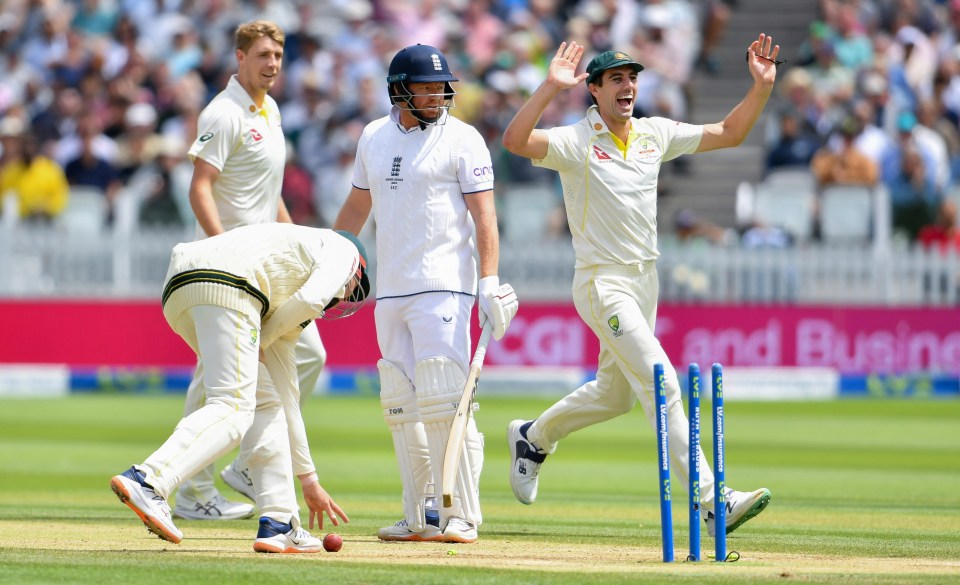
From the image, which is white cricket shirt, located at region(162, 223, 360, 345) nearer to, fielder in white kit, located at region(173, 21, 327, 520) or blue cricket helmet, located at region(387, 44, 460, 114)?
blue cricket helmet, located at region(387, 44, 460, 114)

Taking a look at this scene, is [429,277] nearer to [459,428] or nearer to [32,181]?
[459,428]

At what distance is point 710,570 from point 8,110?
16.0 metres

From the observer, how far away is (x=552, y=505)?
8977 mm

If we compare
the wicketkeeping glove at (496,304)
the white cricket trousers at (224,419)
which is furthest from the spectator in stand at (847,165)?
the white cricket trousers at (224,419)

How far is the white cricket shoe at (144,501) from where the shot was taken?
5.92 m

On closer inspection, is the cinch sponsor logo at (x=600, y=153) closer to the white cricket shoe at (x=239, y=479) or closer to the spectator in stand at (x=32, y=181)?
the white cricket shoe at (x=239, y=479)

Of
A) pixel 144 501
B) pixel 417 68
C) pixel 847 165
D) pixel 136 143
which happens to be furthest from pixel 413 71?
pixel 136 143

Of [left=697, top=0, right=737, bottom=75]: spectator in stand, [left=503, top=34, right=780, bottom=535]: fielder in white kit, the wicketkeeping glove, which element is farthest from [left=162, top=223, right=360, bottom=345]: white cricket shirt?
[left=697, top=0, right=737, bottom=75]: spectator in stand

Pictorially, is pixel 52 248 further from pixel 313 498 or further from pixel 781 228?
pixel 313 498

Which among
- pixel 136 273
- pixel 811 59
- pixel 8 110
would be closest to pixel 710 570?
pixel 136 273

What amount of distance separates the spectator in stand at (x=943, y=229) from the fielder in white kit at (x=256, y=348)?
460 inches

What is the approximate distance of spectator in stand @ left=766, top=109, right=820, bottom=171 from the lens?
59.5 feet

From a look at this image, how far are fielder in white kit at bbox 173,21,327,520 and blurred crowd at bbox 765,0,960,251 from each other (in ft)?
33.9

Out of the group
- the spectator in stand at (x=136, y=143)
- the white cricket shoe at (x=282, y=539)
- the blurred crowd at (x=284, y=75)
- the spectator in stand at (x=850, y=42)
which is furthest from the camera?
the spectator in stand at (x=850, y=42)
